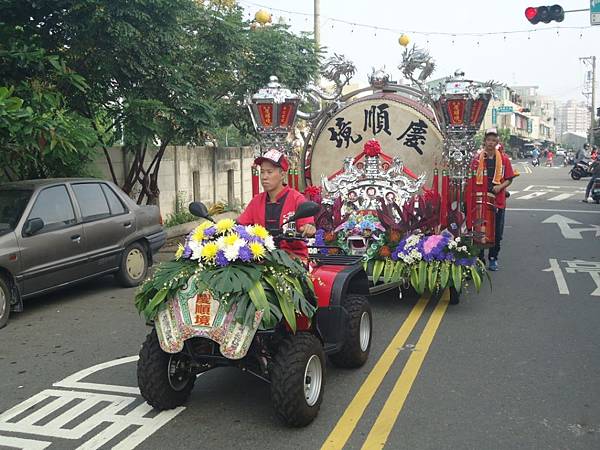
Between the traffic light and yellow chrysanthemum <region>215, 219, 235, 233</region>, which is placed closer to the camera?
yellow chrysanthemum <region>215, 219, 235, 233</region>

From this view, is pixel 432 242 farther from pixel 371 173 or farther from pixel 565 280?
pixel 565 280

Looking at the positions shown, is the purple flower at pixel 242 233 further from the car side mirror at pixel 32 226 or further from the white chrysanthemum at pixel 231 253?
the car side mirror at pixel 32 226

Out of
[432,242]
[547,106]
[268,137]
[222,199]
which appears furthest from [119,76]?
[547,106]

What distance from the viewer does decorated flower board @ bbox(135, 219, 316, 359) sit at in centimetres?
388

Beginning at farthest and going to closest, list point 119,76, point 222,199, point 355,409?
point 222,199, point 119,76, point 355,409

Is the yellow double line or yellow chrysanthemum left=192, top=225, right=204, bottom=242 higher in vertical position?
yellow chrysanthemum left=192, top=225, right=204, bottom=242

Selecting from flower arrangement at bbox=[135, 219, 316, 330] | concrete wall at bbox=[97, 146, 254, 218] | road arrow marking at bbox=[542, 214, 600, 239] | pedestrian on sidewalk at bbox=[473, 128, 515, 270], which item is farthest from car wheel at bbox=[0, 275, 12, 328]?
road arrow marking at bbox=[542, 214, 600, 239]

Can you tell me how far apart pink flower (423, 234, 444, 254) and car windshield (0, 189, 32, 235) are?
4.51 metres

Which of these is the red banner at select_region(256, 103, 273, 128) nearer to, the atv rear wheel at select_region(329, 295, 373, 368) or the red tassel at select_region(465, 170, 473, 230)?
the red tassel at select_region(465, 170, 473, 230)

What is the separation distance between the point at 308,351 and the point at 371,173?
164 inches

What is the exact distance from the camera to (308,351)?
163 inches

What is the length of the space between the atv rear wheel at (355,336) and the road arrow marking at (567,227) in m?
8.46

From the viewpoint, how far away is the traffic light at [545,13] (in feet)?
45.9

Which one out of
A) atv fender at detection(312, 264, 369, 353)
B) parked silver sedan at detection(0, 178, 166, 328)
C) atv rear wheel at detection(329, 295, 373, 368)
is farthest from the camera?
parked silver sedan at detection(0, 178, 166, 328)
